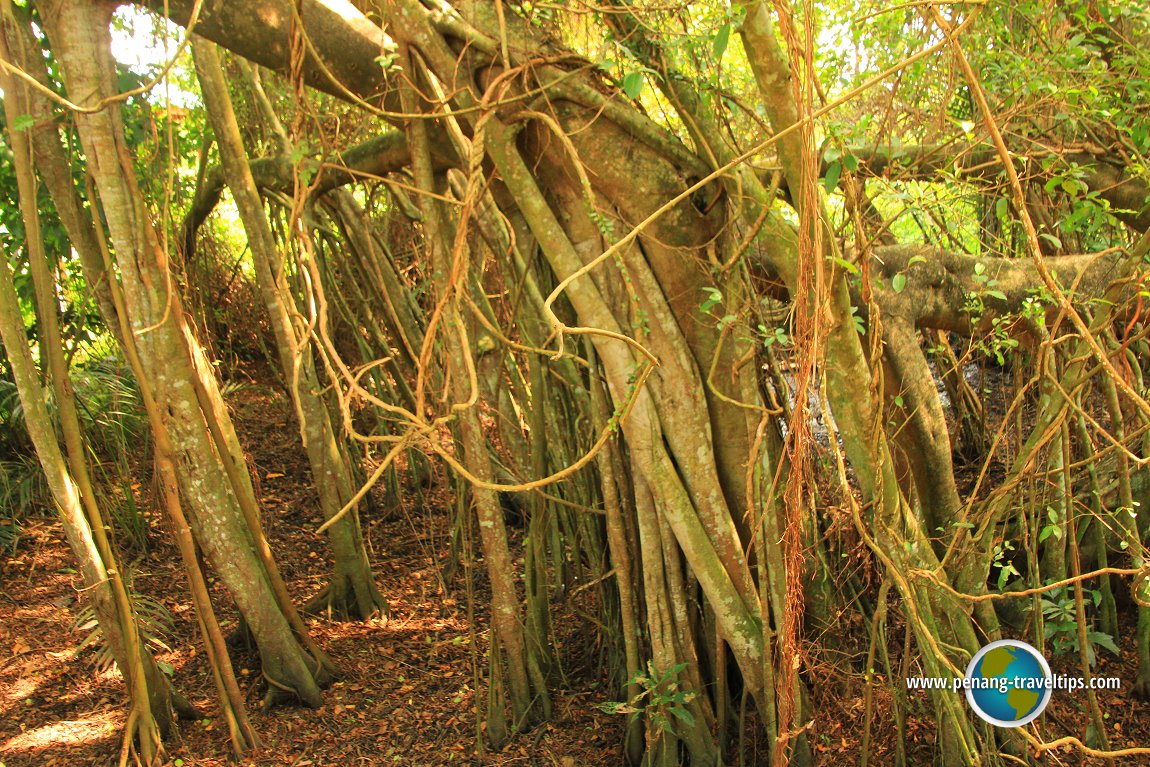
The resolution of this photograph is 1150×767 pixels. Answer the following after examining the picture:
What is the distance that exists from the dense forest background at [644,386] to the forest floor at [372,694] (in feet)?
0.06

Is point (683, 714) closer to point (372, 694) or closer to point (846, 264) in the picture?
point (372, 694)

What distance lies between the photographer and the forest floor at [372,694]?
3.58m

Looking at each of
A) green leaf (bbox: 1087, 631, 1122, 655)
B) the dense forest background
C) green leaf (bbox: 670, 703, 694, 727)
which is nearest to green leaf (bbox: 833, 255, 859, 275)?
the dense forest background

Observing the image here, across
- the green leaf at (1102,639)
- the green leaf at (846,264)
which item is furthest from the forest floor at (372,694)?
the green leaf at (846,264)

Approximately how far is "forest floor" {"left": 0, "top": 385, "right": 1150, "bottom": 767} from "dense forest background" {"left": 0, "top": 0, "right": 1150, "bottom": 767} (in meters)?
0.02

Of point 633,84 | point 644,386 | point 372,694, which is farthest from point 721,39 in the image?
point 372,694

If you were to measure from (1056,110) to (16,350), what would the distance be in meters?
4.22

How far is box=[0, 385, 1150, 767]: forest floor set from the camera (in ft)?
11.7

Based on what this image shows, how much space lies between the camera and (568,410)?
3955 millimetres

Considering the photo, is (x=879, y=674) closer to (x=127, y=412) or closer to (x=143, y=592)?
(x=143, y=592)

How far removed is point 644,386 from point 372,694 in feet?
6.29

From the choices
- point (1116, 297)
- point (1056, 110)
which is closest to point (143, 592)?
point (1116, 297)

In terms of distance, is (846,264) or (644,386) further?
(644,386)

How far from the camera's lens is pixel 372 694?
4059 millimetres
